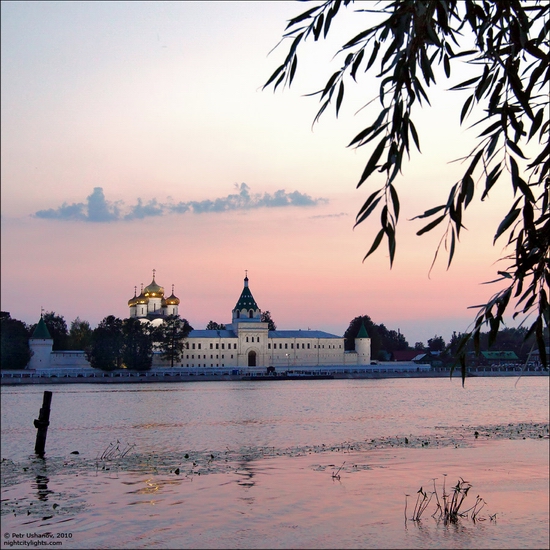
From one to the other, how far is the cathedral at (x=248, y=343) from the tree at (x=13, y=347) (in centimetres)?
1923

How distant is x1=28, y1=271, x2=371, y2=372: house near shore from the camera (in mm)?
99375

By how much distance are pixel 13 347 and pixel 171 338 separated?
17754 mm

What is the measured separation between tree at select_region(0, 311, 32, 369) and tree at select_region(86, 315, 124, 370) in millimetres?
6358

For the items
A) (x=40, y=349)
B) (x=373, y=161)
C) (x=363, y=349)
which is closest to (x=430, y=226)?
(x=373, y=161)

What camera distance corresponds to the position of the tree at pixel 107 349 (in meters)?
81.6

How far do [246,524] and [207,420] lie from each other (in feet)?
72.0

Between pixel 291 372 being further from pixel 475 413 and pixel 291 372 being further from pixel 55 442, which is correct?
pixel 55 442

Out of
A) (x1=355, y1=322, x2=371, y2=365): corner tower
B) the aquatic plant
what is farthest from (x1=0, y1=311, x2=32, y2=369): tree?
the aquatic plant

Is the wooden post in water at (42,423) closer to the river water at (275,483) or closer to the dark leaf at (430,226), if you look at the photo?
the river water at (275,483)

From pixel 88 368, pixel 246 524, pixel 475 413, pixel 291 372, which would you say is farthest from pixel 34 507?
pixel 291 372

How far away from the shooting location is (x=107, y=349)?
81.8m

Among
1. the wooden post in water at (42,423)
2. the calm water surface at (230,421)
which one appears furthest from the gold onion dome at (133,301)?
the wooden post in water at (42,423)

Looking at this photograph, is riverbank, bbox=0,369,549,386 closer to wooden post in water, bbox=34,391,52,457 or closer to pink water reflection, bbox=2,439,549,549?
wooden post in water, bbox=34,391,52,457

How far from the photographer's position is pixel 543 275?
424cm
